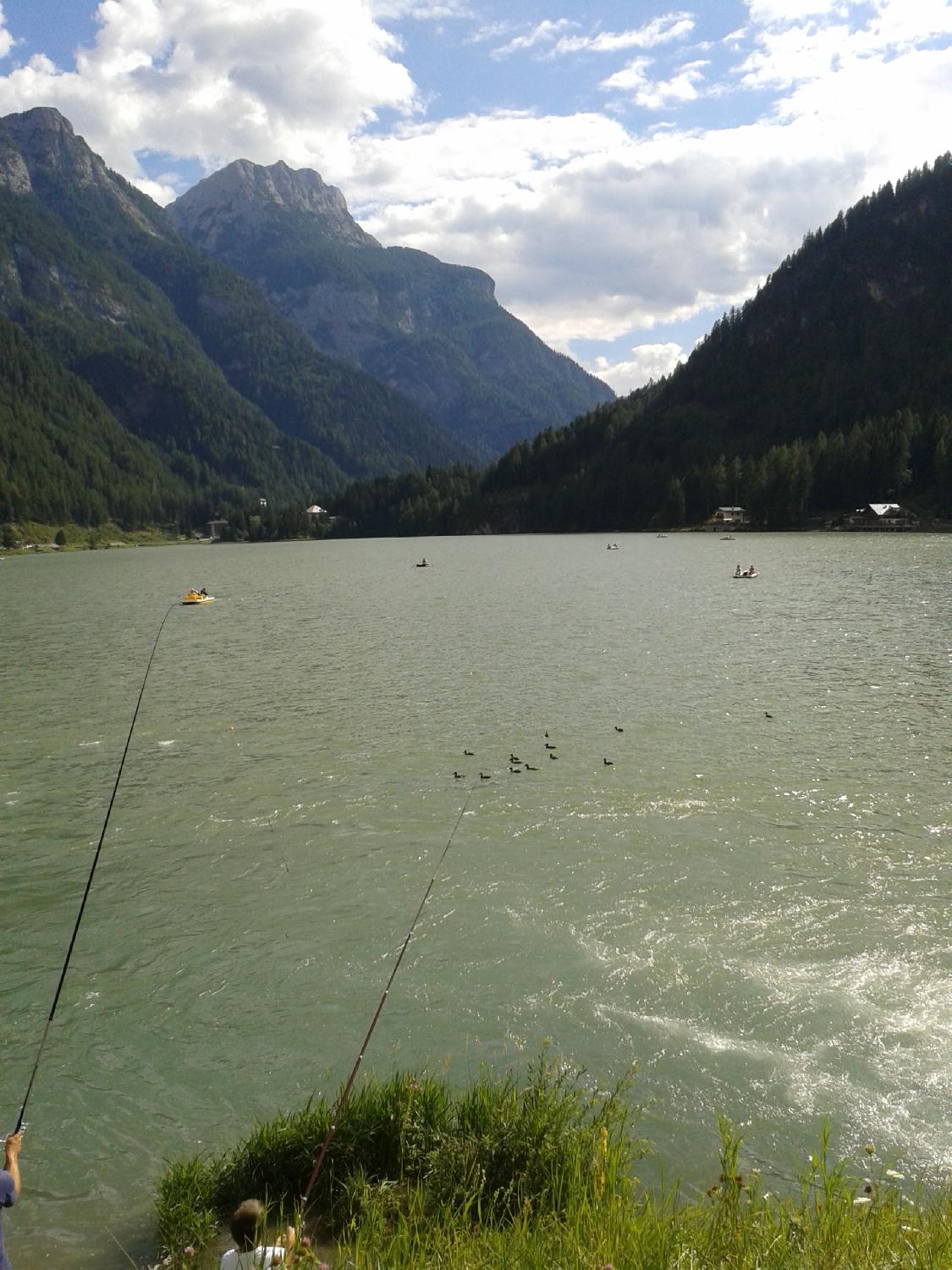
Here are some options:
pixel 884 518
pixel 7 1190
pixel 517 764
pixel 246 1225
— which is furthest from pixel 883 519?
pixel 7 1190

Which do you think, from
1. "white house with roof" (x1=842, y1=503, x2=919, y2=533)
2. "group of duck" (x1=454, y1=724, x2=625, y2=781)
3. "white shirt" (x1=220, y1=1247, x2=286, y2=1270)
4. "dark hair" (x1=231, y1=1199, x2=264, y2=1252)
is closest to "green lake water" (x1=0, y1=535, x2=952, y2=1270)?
"group of duck" (x1=454, y1=724, x2=625, y2=781)

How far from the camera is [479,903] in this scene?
53.0 feet

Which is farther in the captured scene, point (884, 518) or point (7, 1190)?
point (884, 518)

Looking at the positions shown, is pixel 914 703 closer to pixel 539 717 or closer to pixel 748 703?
pixel 748 703

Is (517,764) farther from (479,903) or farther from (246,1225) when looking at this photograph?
(246,1225)

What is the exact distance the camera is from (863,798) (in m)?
20.9

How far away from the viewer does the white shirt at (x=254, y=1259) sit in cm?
631

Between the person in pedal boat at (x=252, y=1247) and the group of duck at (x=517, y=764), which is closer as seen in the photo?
the person in pedal boat at (x=252, y=1247)

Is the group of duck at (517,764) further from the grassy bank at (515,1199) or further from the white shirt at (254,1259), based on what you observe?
the white shirt at (254,1259)

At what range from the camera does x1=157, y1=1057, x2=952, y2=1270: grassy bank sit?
6.29 metres

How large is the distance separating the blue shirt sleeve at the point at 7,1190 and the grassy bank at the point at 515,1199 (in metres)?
1.71

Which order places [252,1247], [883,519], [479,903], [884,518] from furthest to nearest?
1. [883,519]
2. [884,518]
3. [479,903]
4. [252,1247]

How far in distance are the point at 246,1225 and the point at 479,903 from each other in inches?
366

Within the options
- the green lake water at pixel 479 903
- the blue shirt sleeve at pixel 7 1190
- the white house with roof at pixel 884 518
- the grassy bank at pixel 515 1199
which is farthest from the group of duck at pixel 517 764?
the white house with roof at pixel 884 518
